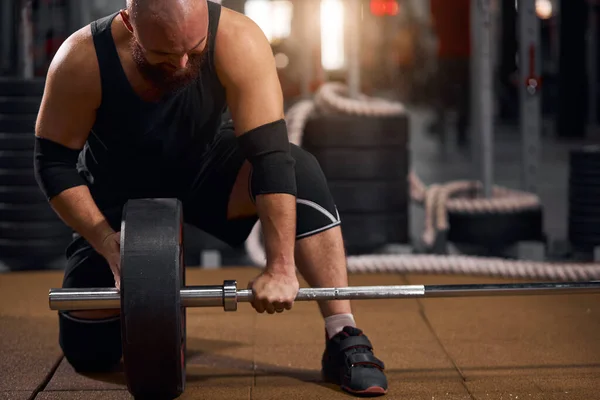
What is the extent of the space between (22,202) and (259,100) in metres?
1.80

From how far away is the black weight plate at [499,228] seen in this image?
3.46 meters

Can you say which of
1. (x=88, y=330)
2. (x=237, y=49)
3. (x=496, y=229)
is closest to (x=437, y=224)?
(x=496, y=229)

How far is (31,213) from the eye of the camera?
329cm

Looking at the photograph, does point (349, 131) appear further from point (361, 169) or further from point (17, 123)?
point (17, 123)

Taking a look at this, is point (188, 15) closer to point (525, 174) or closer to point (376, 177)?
point (376, 177)

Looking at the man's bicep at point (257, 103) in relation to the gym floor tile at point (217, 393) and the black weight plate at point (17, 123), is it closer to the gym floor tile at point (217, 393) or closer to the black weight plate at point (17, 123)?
the gym floor tile at point (217, 393)

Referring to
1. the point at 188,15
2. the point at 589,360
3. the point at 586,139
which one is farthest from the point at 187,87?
the point at 586,139


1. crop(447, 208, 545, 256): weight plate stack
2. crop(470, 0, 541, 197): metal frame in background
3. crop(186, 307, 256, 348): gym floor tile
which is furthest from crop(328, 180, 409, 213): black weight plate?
crop(186, 307, 256, 348): gym floor tile

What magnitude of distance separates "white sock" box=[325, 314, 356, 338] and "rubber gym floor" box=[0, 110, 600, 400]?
11cm

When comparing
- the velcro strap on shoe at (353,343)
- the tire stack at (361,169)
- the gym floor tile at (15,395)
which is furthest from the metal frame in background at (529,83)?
the gym floor tile at (15,395)

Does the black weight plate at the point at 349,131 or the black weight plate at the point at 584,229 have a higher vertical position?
the black weight plate at the point at 349,131

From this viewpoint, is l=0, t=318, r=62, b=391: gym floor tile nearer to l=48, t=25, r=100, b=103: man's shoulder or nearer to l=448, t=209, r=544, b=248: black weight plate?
l=48, t=25, r=100, b=103: man's shoulder

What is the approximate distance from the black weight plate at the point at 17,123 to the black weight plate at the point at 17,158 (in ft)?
0.25

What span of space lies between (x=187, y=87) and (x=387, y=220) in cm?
177
